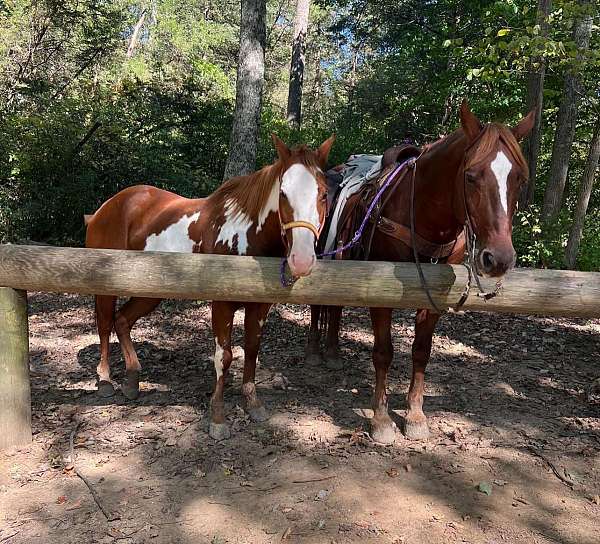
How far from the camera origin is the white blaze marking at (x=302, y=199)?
2.71 m

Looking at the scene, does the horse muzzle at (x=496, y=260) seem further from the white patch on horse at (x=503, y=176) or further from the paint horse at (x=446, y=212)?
the white patch on horse at (x=503, y=176)

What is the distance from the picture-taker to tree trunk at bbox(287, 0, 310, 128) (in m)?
16.5

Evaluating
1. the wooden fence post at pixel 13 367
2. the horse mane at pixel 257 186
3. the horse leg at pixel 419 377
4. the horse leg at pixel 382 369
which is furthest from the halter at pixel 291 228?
the wooden fence post at pixel 13 367

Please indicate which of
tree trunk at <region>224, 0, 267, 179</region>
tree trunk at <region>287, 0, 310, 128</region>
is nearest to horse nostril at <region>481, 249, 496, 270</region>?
tree trunk at <region>224, 0, 267, 179</region>

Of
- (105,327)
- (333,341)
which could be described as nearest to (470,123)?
(333,341)

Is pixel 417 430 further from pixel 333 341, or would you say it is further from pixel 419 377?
pixel 333 341

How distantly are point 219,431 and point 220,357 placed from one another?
54 cm

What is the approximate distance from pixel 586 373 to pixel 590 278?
8.08 ft

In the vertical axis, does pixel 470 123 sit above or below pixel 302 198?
above

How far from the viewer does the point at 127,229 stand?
4.43 metres

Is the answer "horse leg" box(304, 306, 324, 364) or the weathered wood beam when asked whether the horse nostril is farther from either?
"horse leg" box(304, 306, 324, 364)

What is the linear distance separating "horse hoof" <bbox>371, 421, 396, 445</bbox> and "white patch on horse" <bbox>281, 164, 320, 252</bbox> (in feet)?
5.23

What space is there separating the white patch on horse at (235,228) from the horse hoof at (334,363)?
82.2 inches

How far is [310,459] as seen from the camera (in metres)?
3.24
